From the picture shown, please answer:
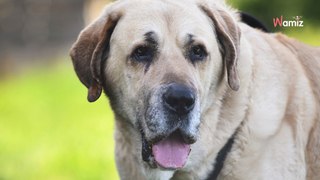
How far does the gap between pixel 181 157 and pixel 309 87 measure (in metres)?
0.96

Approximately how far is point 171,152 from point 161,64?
489 millimetres

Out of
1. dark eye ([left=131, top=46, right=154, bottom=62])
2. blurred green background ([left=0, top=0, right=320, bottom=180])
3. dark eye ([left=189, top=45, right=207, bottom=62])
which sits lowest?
blurred green background ([left=0, top=0, right=320, bottom=180])

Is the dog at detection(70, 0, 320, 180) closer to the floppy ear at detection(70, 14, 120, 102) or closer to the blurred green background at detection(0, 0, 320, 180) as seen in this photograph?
the floppy ear at detection(70, 14, 120, 102)

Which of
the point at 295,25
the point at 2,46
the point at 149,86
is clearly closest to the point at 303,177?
the point at 149,86

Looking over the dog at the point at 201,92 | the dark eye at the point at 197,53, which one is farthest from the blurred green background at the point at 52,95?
the dark eye at the point at 197,53

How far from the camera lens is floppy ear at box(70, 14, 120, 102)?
5.19 meters

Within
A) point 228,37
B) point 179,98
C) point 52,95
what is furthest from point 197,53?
point 52,95

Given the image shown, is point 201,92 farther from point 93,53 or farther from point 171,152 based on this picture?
point 93,53

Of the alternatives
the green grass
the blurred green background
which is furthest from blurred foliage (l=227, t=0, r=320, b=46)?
the green grass

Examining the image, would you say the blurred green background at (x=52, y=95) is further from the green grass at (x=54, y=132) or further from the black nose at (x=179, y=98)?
the black nose at (x=179, y=98)

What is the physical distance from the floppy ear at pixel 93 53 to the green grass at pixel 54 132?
270 centimetres

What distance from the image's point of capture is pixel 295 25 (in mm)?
6602

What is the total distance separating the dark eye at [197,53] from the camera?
5020 millimetres

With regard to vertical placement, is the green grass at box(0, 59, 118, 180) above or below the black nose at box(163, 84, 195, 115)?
below
